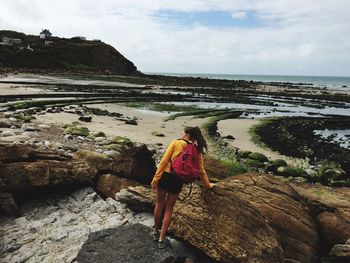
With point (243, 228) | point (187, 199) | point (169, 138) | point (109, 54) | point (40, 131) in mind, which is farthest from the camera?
point (109, 54)

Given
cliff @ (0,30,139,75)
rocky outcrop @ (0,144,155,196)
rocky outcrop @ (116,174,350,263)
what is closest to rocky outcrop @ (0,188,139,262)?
rocky outcrop @ (0,144,155,196)

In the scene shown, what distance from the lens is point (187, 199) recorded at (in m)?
8.52

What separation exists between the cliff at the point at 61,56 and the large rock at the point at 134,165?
315 ft

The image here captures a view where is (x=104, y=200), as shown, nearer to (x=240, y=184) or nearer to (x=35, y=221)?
(x=35, y=221)

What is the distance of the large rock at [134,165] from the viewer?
37.0ft

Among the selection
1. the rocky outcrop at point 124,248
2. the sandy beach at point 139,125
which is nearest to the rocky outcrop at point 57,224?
the rocky outcrop at point 124,248

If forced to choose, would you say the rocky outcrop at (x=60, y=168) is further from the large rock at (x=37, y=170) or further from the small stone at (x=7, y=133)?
the small stone at (x=7, y=133)

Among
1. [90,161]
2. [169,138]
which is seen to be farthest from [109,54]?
[90,161]

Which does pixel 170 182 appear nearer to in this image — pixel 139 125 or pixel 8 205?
pixel 8 205

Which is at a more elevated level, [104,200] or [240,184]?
[240,184]

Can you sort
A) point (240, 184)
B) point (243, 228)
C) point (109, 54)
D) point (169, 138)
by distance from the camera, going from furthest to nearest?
point (109, 54) < point (169, 138) < point (240, 184) < point (243, 228)

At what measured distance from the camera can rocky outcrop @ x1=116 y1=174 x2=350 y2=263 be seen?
7.53 meters

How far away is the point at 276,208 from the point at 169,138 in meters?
15.7

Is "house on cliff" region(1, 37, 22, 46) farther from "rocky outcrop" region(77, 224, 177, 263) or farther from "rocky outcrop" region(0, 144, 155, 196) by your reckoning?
"rocky outcrop" region(77, 224, 177, 263)
